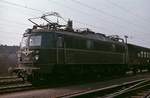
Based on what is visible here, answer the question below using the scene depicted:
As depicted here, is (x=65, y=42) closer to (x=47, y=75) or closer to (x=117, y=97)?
(x=47, y=75)

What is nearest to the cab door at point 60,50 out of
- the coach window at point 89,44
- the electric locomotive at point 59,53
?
the electric locomotive at point 59,53

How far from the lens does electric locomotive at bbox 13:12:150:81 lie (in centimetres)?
1670

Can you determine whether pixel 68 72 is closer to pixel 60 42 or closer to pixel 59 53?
pixel 59 53

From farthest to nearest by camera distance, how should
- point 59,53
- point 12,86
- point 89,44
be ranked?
point 89,44
point 59,53
point 12,86

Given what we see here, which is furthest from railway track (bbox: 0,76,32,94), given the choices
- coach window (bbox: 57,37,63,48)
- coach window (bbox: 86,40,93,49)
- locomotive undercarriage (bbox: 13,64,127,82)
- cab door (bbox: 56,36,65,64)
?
coach window (bbox: 86,40,93,49)

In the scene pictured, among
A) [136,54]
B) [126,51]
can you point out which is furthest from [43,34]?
[136,54]

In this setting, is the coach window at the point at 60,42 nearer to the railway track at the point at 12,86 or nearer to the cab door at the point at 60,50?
the cab door at the point at 60,50

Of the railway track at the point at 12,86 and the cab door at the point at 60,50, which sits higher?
the cab door at the point at 60,50

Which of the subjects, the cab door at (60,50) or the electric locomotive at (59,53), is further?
the cab door at (60,50)

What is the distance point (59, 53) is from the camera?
57.3 ft

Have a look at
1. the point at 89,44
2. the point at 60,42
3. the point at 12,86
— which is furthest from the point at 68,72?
the point at 12,86

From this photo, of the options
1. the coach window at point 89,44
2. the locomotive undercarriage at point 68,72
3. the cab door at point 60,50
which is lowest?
the locomotive undercarriage at point 68,72

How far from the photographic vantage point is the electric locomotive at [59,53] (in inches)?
658

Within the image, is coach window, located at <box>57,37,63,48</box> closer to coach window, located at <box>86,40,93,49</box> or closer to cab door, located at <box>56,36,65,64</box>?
cab door, located at <box>56,36,65,64</box>
